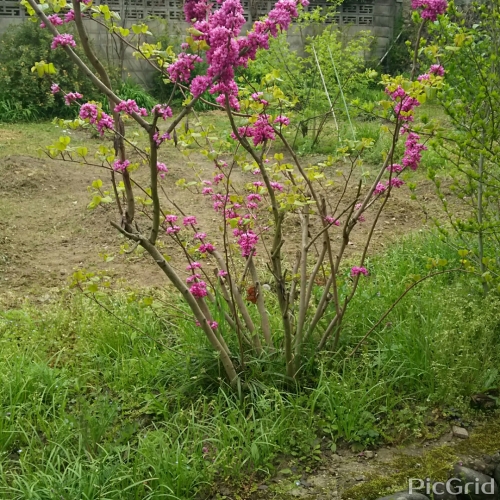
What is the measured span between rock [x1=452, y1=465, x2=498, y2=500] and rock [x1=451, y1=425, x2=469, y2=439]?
0.27 meters

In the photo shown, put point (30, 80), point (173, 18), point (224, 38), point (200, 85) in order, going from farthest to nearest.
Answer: point (173, 18)
point (30, 80)
point (200, 85)
point (224, 38)

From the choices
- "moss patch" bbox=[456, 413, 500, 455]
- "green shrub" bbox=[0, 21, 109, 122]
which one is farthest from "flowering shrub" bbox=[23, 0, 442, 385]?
"green shrub" bbox=[0, 21, 109, 122]

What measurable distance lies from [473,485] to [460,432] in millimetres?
328

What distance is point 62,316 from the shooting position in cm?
366

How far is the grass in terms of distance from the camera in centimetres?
231

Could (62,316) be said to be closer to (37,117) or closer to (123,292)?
(123,292)

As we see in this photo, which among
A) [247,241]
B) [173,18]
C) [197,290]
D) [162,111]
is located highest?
[173,18]

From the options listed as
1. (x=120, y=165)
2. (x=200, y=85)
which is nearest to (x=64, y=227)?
(x=120, y=165)

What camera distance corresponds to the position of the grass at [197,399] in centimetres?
231

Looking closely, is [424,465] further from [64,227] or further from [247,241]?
[64,227]

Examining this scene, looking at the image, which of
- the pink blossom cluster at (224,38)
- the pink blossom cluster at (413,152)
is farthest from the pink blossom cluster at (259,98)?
the pink blossom cluster at (413,152)

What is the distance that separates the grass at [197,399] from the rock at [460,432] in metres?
0.11

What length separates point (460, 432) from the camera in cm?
261

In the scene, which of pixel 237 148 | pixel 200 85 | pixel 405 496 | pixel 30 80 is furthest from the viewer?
pixel 30 80
